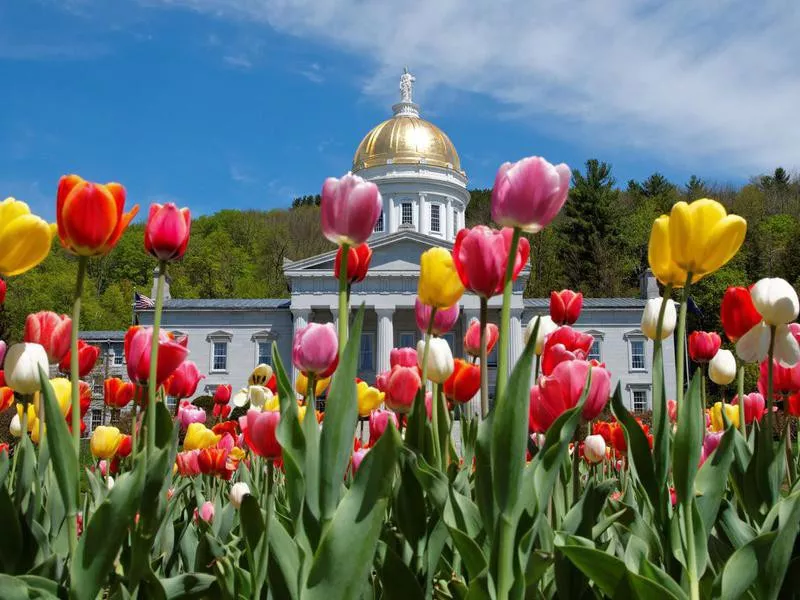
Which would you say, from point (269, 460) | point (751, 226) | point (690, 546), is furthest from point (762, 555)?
point (751, 226)

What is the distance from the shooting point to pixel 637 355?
115 feet

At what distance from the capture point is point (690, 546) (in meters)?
1.24

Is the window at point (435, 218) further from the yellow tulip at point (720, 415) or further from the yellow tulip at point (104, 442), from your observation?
the yellow tulip at point (104, 442)

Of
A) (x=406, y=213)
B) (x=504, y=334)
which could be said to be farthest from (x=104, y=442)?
(x=406, y=213)

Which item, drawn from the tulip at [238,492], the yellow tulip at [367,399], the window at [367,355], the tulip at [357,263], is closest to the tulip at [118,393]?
the tulip at [238,492]

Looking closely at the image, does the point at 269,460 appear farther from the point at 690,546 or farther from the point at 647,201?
the point at 647,201

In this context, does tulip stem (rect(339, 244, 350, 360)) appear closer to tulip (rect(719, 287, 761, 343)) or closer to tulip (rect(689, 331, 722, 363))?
tulip (rect(719, 287, 761, 343))

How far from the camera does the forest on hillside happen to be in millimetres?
39656

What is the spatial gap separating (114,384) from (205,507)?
658 millimetres

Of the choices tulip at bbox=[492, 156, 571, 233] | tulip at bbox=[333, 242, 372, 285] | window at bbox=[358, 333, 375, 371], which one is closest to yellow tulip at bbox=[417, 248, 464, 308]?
tulip at bbox=[333, 242, 372, 285]

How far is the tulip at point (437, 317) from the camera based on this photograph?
1.74 m

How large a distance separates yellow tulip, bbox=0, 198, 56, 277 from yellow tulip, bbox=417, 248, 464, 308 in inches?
29.2

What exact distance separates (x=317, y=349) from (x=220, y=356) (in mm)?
35031

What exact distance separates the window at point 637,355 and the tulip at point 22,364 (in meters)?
35.4
